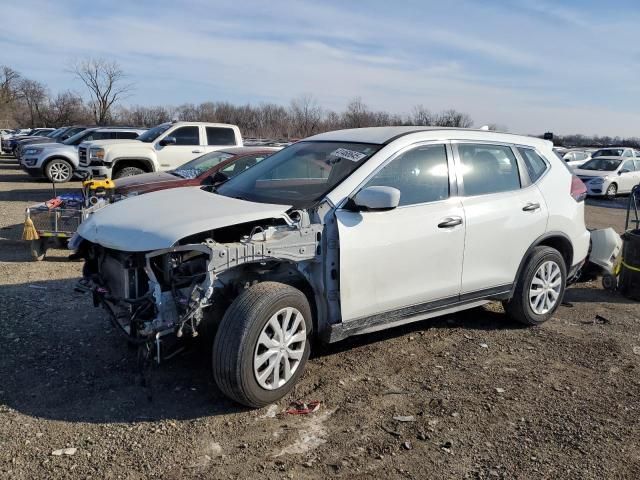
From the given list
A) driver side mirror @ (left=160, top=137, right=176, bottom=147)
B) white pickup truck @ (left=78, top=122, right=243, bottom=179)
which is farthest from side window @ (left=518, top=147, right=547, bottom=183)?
driver side mirror @ (left=160, top=137, right=176, bottom=147)

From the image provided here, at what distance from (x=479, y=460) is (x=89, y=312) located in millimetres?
3886

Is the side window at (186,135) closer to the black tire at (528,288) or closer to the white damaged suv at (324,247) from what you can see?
the white damaged suv at (324,247)

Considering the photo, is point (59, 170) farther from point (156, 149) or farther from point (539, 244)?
point (539, 244)

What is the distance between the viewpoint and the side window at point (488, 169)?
16.0 ft

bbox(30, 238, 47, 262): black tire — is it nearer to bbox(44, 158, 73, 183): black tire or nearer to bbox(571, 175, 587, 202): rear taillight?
bbox(571, 175, 587, 202): rear taillight

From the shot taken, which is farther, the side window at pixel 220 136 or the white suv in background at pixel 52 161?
the white suv in background at pixel 52 161

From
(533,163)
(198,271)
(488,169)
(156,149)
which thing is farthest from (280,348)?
(156,149)

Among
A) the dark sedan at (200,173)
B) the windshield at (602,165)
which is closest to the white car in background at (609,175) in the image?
the windshield at (602,165)

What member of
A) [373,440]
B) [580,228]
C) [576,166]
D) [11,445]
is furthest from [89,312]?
[576,166]

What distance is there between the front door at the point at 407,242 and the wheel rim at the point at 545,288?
A: 1.10m

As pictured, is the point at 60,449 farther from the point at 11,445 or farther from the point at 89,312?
the point at 89,312

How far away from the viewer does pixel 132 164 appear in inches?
521

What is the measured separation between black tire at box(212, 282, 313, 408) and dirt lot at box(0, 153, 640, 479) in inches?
7.7

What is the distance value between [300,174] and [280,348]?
1.64 m
